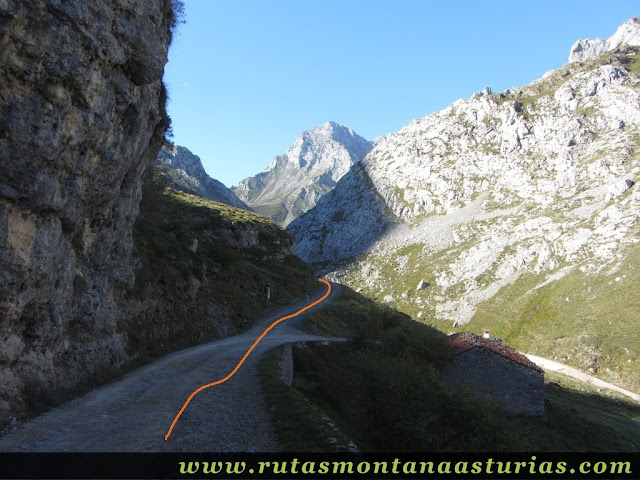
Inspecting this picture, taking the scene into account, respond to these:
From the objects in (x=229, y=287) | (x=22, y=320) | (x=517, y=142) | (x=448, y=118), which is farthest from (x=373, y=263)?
(x=22, y=320)

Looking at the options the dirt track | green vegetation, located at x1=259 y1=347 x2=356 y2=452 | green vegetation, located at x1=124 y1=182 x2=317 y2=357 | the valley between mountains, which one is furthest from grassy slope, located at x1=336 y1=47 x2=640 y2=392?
the dirt track

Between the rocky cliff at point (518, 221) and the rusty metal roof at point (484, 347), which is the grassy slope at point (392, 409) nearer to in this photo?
the rusty metal roof at point (484, 347)

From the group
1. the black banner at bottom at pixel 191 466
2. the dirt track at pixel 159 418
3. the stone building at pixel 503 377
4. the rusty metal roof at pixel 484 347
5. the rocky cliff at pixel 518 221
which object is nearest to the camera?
the black banner at bottom at pixel 191 466

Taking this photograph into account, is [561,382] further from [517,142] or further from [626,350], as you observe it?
[517,142]

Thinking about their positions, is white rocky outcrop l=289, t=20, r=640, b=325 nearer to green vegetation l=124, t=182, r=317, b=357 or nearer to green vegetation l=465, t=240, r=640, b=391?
green vegetation l=465, t=240, r=640, b=391

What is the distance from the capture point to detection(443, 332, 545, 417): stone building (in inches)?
1359

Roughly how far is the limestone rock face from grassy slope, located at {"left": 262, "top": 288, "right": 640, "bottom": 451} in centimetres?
912

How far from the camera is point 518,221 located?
399 feet

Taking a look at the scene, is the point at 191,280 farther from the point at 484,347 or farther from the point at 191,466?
the point at 484,347

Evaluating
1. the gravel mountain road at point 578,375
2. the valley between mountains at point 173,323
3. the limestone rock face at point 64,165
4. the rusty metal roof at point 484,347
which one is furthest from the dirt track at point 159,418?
the gravel mountain road at point 578,375

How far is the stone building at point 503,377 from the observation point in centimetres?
3453

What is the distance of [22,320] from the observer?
588 inches

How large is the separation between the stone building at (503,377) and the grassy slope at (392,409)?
171 centimetres

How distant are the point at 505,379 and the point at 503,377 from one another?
0.23 meters
